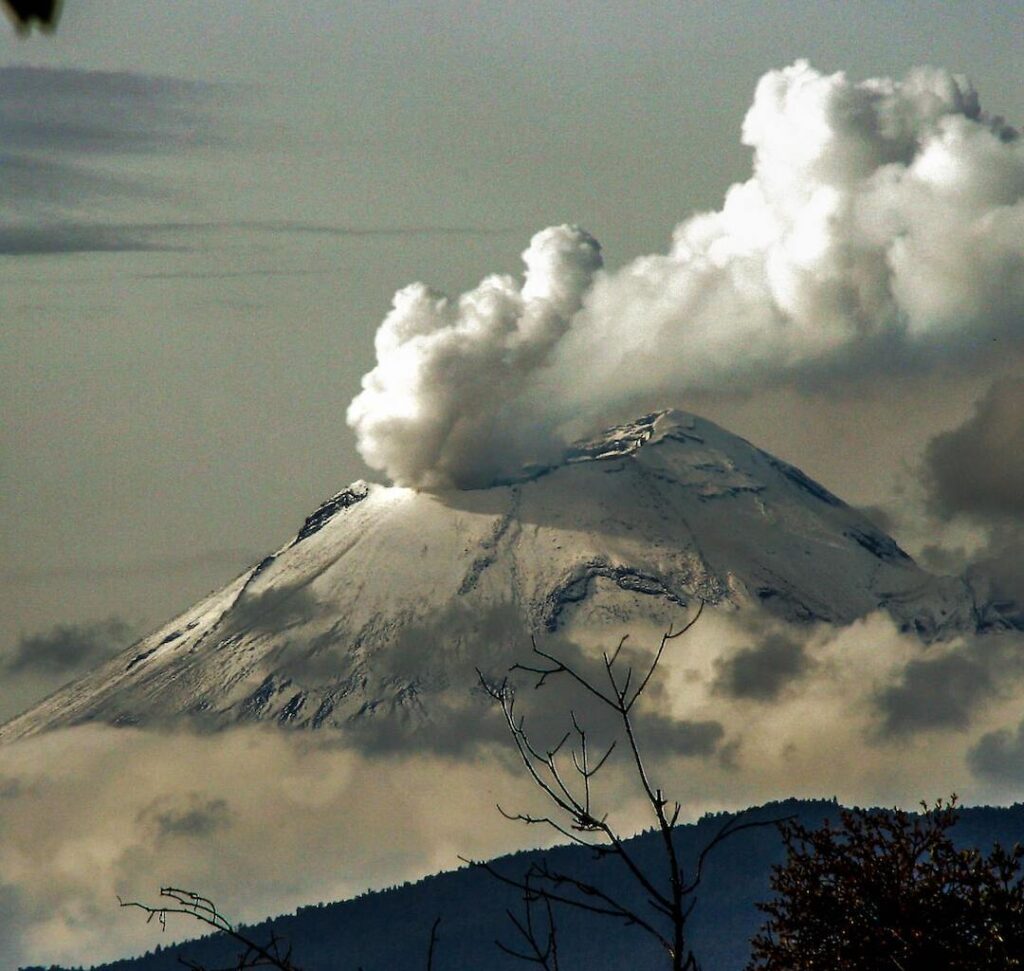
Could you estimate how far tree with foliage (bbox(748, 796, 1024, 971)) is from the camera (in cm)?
3297

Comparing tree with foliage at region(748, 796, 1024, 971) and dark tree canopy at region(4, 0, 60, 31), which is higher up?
tree with foliage at region(748, 796, 1024, 971)

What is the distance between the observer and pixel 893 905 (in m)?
34.5

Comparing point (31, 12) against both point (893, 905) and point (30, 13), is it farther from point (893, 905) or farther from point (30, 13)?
point (893, 905)

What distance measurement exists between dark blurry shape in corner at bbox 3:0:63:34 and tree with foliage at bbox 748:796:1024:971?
76.8ft

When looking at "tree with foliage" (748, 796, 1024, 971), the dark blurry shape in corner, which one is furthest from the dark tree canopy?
"tree with foliage" (748, 796, 1024, 971)

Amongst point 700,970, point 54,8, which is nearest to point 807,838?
point 700,970

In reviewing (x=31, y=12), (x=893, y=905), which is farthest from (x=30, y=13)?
(x=893, y=905)

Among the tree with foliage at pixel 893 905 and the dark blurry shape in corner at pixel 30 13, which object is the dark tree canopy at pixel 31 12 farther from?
the tree with foliage at pixel 893 905

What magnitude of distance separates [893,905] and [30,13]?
2609 centimetres

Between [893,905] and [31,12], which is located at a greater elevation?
[893,905]

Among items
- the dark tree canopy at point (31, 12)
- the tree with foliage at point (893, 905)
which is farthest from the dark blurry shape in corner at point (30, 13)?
the tree with foliage at point (893, 905)

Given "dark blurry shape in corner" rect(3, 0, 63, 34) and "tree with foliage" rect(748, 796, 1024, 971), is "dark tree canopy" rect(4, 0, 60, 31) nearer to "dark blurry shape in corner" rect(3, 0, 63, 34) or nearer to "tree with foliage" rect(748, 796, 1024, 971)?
"dark blurry shape in corner" rect(3, 0, 63, 34)

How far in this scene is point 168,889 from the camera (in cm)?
1823

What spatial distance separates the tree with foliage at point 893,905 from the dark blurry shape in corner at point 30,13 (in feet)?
76.8
